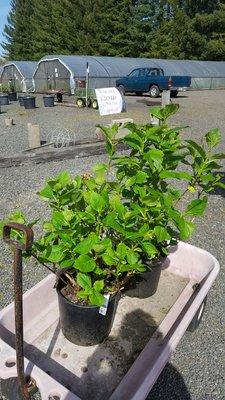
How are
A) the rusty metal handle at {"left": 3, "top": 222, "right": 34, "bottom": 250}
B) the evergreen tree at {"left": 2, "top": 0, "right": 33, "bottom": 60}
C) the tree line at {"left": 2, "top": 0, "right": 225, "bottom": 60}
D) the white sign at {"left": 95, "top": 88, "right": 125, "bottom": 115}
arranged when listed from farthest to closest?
the evergreen tree at {"left": 2, "top": 0, "right": 33, "bottom": 60} → the tree line at {"left": 2, "top": 0, "right": 225, "bottom": 60} → the white sign at {"left": 95, "top": 88, "right": 125, "bottom": 115} → the rusty metal handle at {"left": 3, "top": 222, "right": 34, "bottom": 250}

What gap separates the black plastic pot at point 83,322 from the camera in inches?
73.8

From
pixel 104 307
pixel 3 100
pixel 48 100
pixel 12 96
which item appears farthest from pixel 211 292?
pixel 12 96

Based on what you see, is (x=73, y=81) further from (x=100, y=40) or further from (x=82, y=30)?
(x=82, y=30)

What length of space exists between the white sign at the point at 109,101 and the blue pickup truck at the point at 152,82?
858 centimetres

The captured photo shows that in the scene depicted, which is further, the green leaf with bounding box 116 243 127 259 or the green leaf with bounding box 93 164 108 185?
the green leaf with bounding box 93 164 108 185

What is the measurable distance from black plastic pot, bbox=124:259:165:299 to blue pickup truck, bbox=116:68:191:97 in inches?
754

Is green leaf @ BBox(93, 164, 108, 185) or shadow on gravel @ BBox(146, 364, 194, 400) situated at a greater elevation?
green leaf @ BBox(93, 164, 108, 185)

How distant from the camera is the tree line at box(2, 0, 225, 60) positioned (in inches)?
1501

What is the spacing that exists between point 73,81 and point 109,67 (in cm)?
412

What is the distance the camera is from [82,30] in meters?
43.1

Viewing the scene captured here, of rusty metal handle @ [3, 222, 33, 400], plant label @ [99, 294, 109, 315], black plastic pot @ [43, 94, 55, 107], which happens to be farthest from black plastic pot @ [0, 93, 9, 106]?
rusty metal handle @ [3, 222, 33, 400]

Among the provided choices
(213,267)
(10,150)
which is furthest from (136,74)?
(213,267)

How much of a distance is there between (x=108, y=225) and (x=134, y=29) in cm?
4408

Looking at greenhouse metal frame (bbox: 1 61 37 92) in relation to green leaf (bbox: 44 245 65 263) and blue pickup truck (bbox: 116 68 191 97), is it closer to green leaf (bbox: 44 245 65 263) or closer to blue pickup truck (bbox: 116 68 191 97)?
blue pickup truck (bbox: 116 68 191 97)
